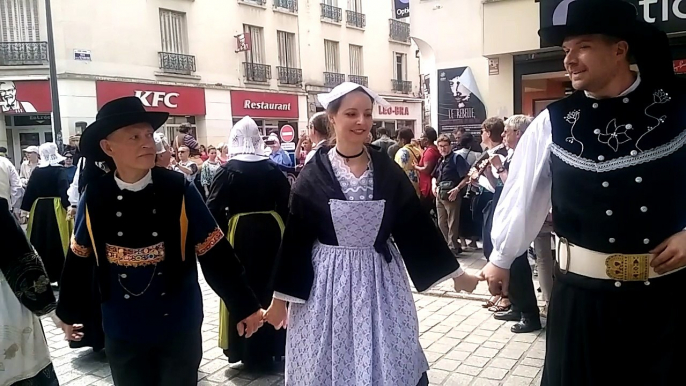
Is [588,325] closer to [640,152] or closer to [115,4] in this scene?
[640,152]

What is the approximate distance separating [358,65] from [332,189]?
83.2 ft

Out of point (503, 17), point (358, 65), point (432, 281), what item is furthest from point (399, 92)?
point (432, 281)

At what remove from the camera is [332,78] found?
2573cm

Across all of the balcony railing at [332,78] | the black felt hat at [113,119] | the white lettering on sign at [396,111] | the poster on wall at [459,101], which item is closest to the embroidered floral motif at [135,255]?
the black felt hat at [113,119]

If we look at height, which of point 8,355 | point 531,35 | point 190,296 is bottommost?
point 8,355

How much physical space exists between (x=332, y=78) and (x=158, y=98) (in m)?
8.80

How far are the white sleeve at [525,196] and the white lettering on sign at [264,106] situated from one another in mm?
20284

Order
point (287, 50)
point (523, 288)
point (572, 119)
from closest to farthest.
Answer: point (572, 119) → point (523, 288) → point (287, 50)

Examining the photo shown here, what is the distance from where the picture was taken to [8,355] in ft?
7.94

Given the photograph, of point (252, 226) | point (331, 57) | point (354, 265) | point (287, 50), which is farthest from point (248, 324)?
point (331, 57)

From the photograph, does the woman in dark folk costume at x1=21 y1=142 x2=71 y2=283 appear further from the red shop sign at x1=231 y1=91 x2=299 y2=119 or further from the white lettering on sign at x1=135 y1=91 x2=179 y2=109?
the red shop sign at x1=231 y1=91 x2=299 y2=119

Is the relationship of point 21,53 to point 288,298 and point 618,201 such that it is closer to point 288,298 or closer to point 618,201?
point 288,298

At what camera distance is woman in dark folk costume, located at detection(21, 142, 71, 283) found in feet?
20.9

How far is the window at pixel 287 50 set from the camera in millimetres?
23641
